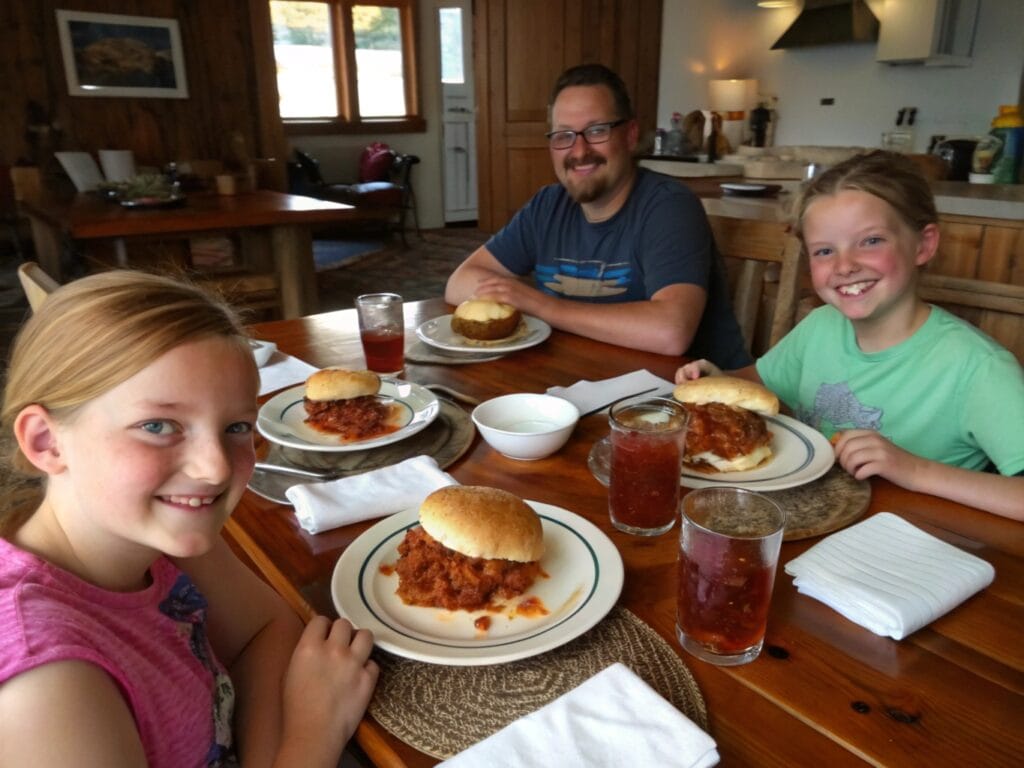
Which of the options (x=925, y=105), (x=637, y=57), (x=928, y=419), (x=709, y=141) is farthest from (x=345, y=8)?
(x=928, y=419)

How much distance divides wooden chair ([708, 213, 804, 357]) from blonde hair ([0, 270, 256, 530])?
1570 mm

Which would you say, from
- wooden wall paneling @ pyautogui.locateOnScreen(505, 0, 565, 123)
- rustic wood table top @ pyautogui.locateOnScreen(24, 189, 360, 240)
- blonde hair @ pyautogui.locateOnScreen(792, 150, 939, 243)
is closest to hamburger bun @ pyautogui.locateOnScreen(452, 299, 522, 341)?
blonde hair @ pyautogui.locateOnScreen(792, 150, 939, 243)

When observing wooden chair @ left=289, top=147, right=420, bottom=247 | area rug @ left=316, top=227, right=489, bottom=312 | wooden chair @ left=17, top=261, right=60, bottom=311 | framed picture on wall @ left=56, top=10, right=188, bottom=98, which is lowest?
area rug @ left=316, top=227, right=489, bottom=312

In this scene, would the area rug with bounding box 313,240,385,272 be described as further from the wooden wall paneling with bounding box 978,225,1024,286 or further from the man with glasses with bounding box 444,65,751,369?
the wooden wall paneling with bounding box 978,225,1024,286

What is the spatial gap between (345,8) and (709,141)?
466cm

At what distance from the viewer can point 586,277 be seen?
86.7 inches

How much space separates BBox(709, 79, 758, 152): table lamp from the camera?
273 inches

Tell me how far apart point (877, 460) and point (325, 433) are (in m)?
→ 0.87

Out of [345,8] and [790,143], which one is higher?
[345,8]

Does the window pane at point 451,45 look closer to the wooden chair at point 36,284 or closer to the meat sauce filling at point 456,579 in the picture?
the wooden chair at point 36,284

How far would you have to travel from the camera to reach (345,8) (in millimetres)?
8398

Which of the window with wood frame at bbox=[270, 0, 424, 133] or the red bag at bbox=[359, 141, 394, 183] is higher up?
the window with wood frame at bbox=[270, 0, 424, 133]

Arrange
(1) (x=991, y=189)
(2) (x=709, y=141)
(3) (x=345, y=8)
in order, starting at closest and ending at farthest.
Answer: (1) (x=991, y=189) < (2) (x=709, y=141) < (3) (x=345, y=8)

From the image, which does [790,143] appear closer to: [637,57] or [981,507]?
[637,57]
